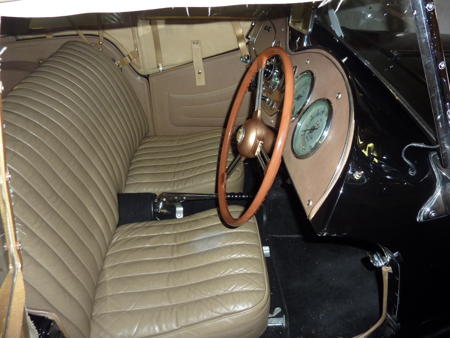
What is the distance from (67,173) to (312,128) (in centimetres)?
83

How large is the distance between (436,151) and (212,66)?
1462 millimetres

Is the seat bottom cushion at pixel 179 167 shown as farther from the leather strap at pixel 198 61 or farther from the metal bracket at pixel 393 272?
the metal bracket at pixel 393 272

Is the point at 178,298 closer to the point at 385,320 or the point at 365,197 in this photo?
the point at 365,197

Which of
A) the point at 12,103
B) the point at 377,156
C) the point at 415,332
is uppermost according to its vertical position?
the point at 12,103

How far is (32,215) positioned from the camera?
1.14 metres

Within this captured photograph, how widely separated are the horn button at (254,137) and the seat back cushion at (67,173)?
57 cm

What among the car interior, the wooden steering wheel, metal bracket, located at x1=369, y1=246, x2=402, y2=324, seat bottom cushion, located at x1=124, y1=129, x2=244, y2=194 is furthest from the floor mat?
the wooden steering wheel

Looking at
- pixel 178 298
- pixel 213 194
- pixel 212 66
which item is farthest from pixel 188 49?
pixel 178 298

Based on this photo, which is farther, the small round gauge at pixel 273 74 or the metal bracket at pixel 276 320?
the metal bracket at pixel 276 320

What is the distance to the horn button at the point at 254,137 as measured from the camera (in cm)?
140

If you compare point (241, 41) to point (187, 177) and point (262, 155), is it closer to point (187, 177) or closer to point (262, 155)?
point (187, 177)

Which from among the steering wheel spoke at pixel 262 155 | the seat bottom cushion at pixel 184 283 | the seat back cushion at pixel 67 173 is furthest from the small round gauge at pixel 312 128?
the seat back cushion at pixel 67 173

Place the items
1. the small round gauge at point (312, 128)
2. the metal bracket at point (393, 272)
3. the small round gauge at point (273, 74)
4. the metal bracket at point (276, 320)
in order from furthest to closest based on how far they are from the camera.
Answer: the metal bracket at point (276, 320) < the small round gauge at point (273, 74) < the metal bracket at point (393, 272) < the small round gauge at point (312, 128)

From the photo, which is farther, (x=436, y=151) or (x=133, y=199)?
(x=133, y=199)
